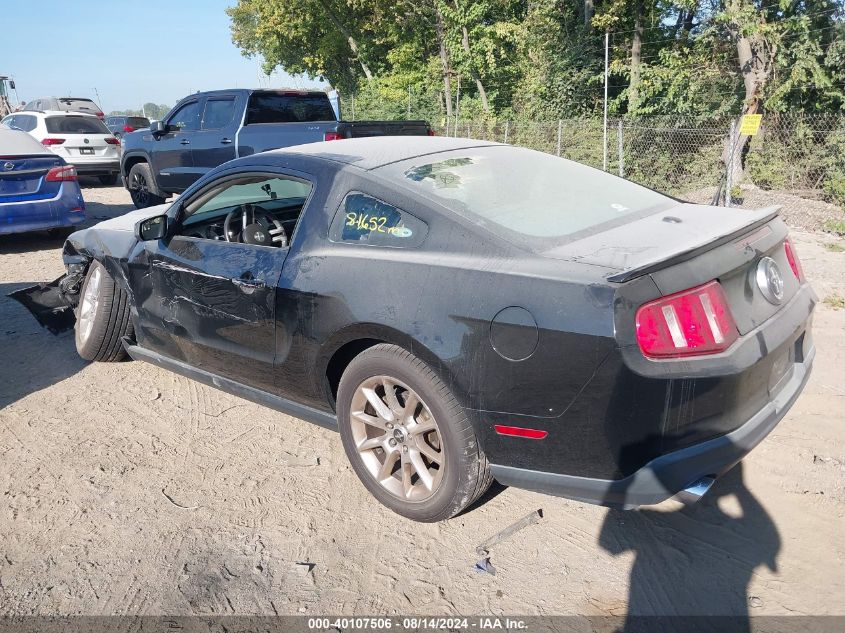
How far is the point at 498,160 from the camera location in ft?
11.6

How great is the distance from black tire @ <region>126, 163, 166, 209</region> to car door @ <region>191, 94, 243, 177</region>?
4.17ft

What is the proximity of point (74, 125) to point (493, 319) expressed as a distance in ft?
49.4

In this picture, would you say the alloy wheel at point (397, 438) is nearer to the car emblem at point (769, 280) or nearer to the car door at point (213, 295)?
the car door at point (213, 295)

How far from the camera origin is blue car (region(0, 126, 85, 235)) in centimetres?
800

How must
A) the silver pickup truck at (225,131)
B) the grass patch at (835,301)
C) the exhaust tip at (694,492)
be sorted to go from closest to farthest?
the exhaust tip at (694,492) < the grass patch at (835,301) < the silver pickup truck at (225,131)

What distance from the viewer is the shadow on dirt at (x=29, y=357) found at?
4.51 metres

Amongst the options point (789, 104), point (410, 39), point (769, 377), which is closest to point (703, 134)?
point (789, 104)

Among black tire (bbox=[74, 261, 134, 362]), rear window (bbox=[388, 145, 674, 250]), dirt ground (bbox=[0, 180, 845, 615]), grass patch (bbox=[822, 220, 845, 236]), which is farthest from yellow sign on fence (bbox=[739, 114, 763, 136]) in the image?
black tire (bbox=[74, 261, 134, 362])

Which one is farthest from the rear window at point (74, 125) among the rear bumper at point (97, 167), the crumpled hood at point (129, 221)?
the crumpled hood at point (129, 221)

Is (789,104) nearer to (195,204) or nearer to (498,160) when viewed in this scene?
(498,160)

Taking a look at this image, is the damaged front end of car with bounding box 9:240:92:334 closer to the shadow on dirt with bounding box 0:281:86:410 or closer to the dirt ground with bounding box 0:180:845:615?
the shadow on dirt with bounding box 0:281:86:410

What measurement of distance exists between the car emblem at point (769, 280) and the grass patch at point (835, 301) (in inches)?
139

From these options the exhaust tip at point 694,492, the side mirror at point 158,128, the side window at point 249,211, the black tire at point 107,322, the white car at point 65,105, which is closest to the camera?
the exhaust tip at point 694,492

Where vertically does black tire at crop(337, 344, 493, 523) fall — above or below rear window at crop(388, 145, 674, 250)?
below
